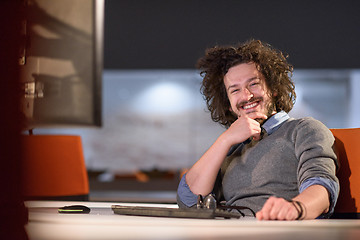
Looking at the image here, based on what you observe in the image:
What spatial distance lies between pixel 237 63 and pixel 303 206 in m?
0.73

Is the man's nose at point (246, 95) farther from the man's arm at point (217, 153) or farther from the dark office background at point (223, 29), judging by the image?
the dark office background at point (223, 29)

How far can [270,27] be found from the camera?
5.63 metres

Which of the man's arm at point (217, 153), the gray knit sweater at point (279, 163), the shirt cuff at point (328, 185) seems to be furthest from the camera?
the man's arm at point (217, 153)

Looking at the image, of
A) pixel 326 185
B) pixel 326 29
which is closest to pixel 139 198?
pixel 326 29

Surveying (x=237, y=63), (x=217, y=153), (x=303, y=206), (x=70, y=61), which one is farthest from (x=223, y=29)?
(x=303, y=206)

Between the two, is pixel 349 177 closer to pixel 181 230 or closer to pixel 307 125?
pixel 307 125

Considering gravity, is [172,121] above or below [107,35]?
below

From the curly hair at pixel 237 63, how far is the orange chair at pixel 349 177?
10.5 inches

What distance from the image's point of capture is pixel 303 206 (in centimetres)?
112

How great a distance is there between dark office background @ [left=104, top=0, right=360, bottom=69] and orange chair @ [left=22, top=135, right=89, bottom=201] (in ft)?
10.6

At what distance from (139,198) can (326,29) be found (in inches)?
119

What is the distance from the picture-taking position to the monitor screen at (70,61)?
145cm

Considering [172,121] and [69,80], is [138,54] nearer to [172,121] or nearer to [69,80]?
[172,121]

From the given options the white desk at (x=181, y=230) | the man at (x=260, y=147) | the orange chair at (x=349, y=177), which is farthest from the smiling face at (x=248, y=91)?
the white desk at (x=181, y=230)
